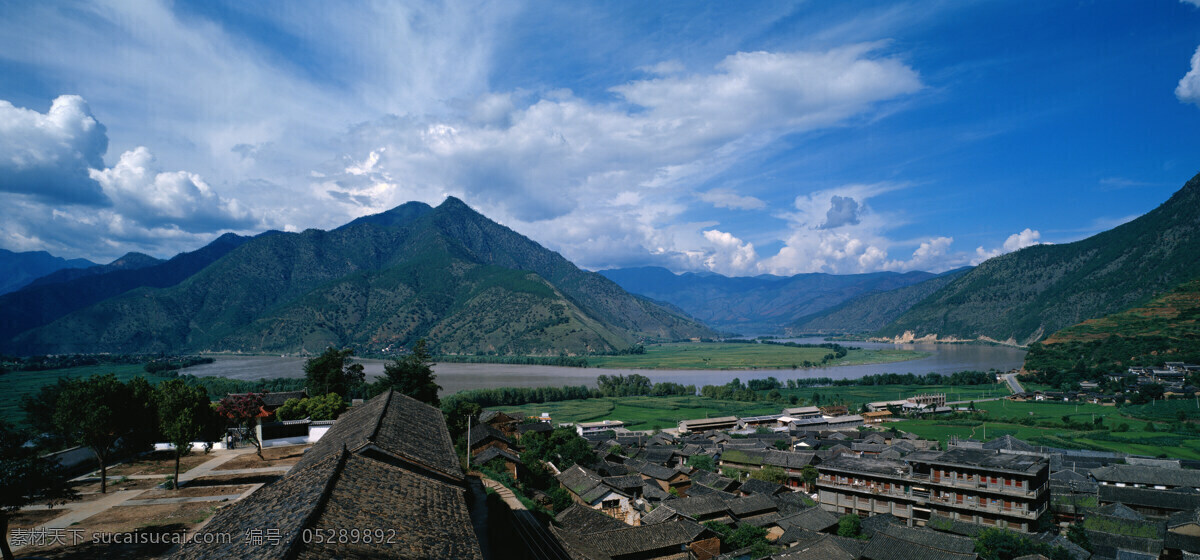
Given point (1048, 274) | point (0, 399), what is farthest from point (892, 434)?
point (1048, 274)

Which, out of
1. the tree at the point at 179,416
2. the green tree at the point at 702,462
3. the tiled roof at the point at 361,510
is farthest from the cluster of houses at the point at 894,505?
the tree at the point at 179,416

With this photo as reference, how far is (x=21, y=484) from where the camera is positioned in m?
12.4

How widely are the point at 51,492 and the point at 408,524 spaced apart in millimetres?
15382

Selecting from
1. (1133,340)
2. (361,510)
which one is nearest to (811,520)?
(361,510)

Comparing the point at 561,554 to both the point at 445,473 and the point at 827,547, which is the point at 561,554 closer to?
the point at 445,473

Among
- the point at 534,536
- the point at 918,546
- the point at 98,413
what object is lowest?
the point at 918,546

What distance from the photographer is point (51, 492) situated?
15328 mm

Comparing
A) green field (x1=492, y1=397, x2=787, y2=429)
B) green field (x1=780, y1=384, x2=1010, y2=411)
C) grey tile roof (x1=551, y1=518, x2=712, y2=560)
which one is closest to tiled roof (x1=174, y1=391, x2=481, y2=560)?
grey tile roof (x1=551, y1=518, x2=712, y2=560)

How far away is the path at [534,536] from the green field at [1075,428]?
184 feet

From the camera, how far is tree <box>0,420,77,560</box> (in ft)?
38.8

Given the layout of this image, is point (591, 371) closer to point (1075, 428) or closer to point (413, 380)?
point (1075, 428)

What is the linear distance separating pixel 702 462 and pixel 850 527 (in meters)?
16.8

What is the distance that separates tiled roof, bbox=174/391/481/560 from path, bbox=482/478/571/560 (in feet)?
18.3

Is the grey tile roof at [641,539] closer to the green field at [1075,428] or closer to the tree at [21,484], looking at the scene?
the tree at [21,484]
